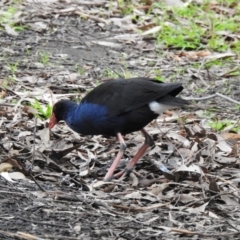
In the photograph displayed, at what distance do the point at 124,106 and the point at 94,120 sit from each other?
0.84 feet

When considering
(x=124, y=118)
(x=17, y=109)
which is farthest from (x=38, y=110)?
(x=124, y=118)

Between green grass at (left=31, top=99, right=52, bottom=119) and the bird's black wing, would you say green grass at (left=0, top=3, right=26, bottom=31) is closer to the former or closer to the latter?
green grass at (left=31, top=99, right=52, bottom=119)

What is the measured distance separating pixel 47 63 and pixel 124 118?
3.12 m

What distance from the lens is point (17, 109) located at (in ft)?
24.0

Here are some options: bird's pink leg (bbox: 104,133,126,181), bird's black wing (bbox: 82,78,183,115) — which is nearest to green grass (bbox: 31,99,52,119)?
bird's black wing (bbox: 82,78,183,115)

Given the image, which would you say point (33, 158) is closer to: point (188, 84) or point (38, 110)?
point (38, 110)

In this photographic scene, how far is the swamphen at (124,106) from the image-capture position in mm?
6062

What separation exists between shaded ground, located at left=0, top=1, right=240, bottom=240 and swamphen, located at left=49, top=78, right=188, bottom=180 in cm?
31

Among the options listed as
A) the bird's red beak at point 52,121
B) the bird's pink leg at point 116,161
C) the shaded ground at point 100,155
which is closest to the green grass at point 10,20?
the shaded ground at point 100,155

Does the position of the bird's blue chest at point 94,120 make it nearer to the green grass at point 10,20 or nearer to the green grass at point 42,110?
the green grass at point 42,110

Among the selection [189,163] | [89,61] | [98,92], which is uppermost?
[98,92]

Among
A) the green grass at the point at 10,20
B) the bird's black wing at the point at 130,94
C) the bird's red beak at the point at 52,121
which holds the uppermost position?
the bird's black wing at the point at 130,94

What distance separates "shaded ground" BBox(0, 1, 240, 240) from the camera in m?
→ 4.89

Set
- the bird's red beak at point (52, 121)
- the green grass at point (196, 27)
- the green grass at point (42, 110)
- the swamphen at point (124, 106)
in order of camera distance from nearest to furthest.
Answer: the swamphen at point (124, 106) < the bird's red beak at point (52, 121) < the green grass at point (42, 110) < the green grass at point (196, 27)
